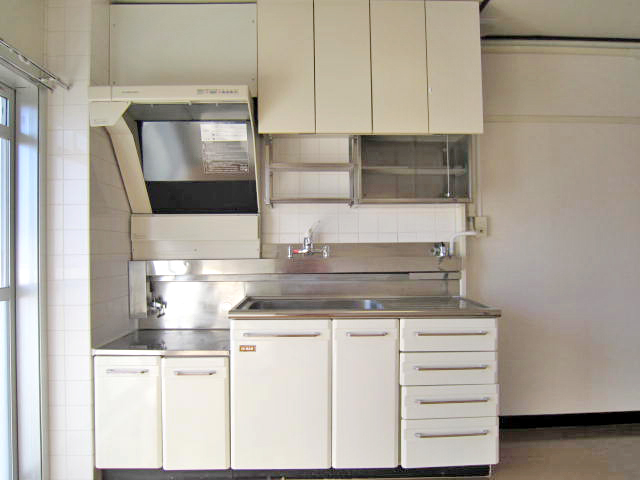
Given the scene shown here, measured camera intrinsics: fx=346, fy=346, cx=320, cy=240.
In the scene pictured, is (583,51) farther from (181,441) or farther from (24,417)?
(24,417)

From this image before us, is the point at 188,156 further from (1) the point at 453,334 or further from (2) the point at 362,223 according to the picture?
(1) the point at 453,334

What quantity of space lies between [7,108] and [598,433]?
160 inches

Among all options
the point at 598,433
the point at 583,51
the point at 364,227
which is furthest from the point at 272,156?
the point at 598,433

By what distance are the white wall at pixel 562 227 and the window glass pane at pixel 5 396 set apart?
106 inches

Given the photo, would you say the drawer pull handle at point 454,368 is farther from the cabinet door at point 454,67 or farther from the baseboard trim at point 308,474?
the cabinet door at point 454,67

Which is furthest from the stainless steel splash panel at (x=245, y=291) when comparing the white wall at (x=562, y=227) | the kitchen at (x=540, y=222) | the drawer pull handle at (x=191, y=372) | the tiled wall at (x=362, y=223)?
the drawer pull handle at (x=191, y=372)

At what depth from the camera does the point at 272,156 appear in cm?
228

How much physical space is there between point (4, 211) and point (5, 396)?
3.06 ft

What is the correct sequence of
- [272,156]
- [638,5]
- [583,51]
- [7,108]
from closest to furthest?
[7,108] < [638,5] < [272,156] < [583,51]

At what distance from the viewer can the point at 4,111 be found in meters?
1.75

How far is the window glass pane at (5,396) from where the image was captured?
68.3 inches

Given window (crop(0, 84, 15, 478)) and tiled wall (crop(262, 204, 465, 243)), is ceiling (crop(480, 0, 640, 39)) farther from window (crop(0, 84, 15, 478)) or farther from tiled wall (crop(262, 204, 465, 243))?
window (crop(0, 84, 15, 478))

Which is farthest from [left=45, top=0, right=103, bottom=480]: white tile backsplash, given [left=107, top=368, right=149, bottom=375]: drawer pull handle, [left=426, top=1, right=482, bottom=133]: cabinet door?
[left=426, top=1, right=482, bottom=133]: cabinet door

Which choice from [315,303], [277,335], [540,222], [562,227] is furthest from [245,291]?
[562,227]
